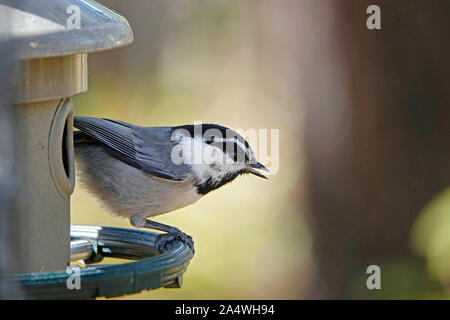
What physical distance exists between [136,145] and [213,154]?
1.43 ft

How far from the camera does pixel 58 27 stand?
9.07 feet

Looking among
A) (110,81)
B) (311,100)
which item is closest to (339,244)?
(311,100)

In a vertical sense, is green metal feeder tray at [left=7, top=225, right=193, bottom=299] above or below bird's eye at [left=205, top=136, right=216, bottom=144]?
below

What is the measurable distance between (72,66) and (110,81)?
19.5 feet

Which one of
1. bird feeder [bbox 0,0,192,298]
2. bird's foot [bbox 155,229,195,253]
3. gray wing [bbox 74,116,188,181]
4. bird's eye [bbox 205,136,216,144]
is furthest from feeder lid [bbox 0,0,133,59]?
bird's eye [bbox 205,136,216,144]

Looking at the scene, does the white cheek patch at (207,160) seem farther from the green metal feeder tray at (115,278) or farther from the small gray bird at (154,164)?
the green metal feeder tray at (115,278)

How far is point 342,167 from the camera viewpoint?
7328 mm

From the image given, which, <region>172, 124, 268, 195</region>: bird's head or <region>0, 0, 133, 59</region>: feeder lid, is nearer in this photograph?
<region>0, 0, 133, 59</region>: feeder lid

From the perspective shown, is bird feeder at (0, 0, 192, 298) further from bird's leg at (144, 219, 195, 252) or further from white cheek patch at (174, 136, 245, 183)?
→ white cheek patch at (174, 136, 245, 183)

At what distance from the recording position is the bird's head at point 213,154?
4.21 m

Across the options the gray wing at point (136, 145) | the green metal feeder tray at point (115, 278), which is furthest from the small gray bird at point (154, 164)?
the green metal feeder tray at point (115, 278)

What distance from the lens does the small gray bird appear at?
13.1 feet

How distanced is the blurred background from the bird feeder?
3973 mm

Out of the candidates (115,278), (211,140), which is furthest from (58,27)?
(211,140)
